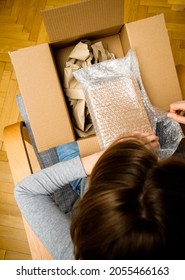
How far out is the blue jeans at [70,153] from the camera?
32.3 inches

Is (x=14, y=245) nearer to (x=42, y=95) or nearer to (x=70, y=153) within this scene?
(x=70, y=153)

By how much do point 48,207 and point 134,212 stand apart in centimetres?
31

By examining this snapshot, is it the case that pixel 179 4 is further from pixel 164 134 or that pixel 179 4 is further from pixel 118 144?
pixel 118 144

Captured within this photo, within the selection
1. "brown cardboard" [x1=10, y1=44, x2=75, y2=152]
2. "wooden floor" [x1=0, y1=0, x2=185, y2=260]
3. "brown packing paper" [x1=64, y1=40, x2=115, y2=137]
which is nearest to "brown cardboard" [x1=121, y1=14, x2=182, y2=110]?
"brown packing paper" [x1=64, y1=40, x2=115, y2=137]

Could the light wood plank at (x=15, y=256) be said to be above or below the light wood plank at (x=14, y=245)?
below

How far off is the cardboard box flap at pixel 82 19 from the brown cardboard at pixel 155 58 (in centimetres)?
5

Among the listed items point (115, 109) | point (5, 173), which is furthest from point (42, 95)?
point (5, 173)

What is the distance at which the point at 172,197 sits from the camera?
0.42 m

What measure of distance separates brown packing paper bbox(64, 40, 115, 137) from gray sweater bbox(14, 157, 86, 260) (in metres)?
0.16

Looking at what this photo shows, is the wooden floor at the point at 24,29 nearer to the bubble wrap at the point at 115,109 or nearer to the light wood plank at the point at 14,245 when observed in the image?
the light wood plank at the point at 14,245

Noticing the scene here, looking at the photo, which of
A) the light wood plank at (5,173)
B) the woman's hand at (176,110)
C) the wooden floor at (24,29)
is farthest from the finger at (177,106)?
the light wood plank at (5,173)

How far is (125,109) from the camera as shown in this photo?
0.73 m

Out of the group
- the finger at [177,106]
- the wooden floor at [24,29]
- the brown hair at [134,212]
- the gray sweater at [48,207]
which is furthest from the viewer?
the wooden floor at [24,29]
